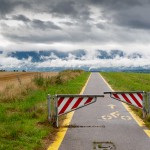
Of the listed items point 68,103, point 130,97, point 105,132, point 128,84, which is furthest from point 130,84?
point 105,132

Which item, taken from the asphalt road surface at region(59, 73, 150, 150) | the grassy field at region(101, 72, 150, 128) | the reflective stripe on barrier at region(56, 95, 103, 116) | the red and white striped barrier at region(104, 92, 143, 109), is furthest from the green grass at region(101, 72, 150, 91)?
the reflective stripe on barrier at region(56, 95, 103, 116)

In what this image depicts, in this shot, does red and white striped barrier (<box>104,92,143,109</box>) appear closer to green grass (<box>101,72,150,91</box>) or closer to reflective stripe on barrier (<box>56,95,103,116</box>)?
reflective stripe on barrier (<box>56,95,103,116</box>)

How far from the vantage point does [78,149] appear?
28.1 ft

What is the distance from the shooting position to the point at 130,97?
1289cm

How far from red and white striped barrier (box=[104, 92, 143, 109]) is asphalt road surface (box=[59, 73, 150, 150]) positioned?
65cm

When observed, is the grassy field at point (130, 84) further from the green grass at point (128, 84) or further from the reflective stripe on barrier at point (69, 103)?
the reflective stripe on barrier at point (69, 103)

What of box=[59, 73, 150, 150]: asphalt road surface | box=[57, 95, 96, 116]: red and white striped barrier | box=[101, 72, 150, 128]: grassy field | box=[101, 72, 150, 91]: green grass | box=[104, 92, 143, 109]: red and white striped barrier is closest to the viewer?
box=[59, 73, 150, 150]: asphalt road surface

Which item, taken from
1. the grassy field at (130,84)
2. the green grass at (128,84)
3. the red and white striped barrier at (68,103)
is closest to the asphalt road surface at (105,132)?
the red and white striped barrier at (68,103)

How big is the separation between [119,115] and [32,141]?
6.06m

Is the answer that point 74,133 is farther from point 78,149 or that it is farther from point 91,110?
point 91,110

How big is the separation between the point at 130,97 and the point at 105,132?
2.53 metres

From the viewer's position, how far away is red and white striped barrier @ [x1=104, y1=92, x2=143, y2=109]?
42.2ft

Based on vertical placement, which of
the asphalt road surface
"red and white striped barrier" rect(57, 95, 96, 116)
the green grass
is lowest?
the green grass

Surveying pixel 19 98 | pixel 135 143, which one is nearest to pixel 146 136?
pixel 135 143
